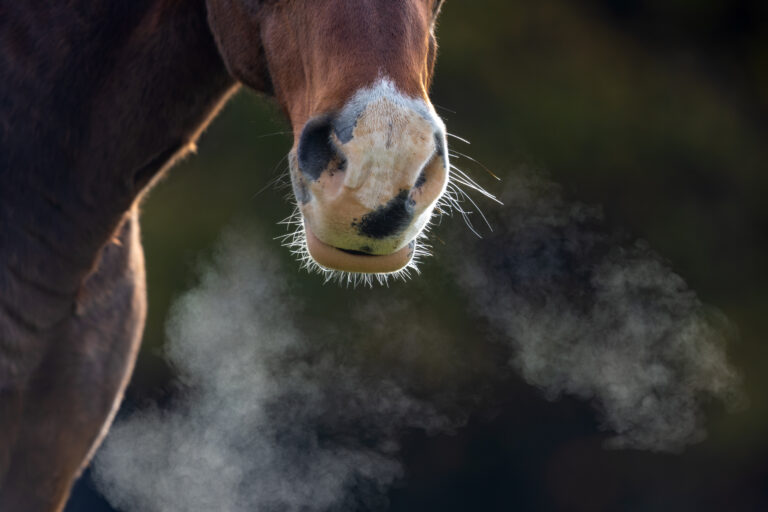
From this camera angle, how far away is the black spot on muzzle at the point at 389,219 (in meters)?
1.02

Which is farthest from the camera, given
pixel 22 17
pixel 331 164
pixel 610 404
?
pixel 610 404

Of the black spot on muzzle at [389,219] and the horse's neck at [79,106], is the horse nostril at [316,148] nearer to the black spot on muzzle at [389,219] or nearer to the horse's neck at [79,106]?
the black spot on muzzle at [389,219]

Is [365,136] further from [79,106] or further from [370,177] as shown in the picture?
[79,106]

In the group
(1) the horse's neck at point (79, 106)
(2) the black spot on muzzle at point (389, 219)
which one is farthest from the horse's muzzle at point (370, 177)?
A: (1) the horse's neck at point (79, 106)

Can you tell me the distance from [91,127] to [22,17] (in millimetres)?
210

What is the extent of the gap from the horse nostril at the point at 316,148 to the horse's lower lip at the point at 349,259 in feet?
0.29

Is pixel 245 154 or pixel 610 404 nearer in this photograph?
pixel 610 404

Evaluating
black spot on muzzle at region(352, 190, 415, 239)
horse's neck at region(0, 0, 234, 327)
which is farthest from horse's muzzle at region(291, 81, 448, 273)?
horse's neck at region(0, 0, 234, 327)

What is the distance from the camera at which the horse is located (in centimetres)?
124

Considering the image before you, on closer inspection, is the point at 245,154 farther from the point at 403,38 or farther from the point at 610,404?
the point at 403,38

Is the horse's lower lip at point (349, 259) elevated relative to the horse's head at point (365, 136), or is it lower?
lower

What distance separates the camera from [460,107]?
4.11 m

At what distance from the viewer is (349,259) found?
3.60 feet

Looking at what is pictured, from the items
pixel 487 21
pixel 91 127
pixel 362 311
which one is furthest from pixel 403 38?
pixel 487 21
